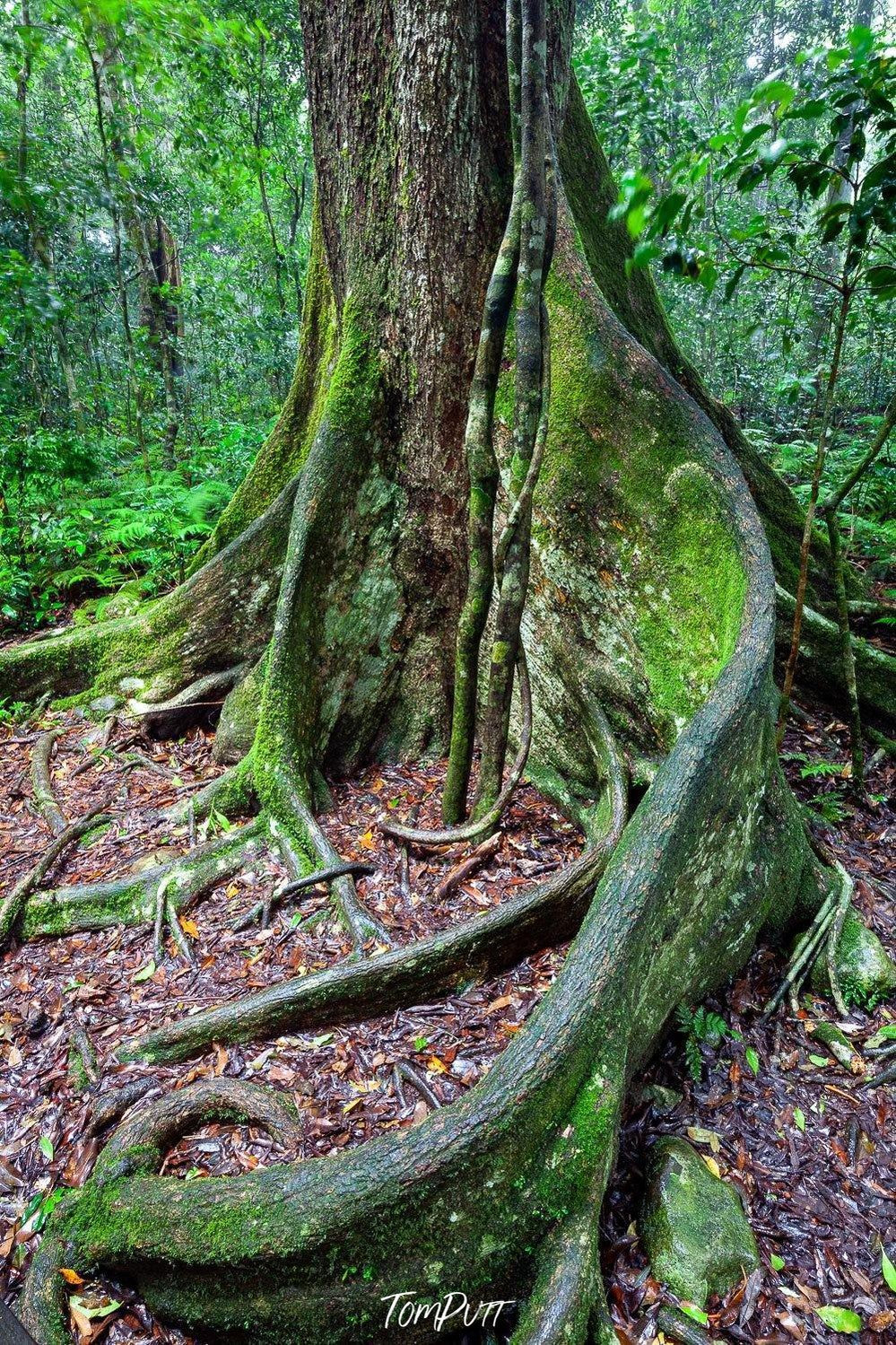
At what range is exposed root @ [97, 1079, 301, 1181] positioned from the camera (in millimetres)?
2469

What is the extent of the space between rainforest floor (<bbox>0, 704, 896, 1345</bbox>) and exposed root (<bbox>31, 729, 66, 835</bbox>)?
34cm

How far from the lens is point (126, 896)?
3834 mm

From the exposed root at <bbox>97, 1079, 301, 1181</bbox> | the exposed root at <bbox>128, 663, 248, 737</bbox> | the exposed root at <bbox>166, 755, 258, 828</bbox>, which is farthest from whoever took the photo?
the exposed root at <bbox>128, 663, 248, 737</bbox>

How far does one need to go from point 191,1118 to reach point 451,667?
2818 mm

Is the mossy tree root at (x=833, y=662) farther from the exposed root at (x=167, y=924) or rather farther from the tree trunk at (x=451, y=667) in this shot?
the exposed root at (x=167, y=924)

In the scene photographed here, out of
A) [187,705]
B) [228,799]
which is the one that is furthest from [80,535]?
[228,799]

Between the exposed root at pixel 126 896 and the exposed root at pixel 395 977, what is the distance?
90cm

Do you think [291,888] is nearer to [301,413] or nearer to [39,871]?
[39,871]

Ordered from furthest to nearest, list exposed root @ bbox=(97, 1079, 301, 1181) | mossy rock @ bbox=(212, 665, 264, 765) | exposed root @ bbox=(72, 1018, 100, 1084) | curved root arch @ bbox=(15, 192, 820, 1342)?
1. mossy rock @ bbox=(212, 665, 264, 765)
2. exposed root @ bbox=(72, 1018, 100, 1084)
3. exposed root @ bbox=(97, 1079, 301, 1181)
4. curved root arch @ bbox=(15, 192, 820, 1342)

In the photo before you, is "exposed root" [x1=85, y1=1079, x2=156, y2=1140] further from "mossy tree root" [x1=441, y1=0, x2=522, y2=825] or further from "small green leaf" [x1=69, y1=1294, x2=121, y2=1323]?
"mossy tree root" [x1=441, y1=0, x2=522, y2=825]

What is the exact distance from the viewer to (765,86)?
2039mm

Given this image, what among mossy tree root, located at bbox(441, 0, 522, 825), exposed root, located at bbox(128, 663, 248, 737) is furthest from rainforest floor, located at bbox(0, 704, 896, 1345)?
exposed root, located at bbox(128, 663, 248, 737)

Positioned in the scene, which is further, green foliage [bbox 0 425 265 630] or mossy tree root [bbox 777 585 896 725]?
green foliage [bbox 0 425 265 630]

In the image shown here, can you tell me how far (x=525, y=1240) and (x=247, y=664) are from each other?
4.06 m
